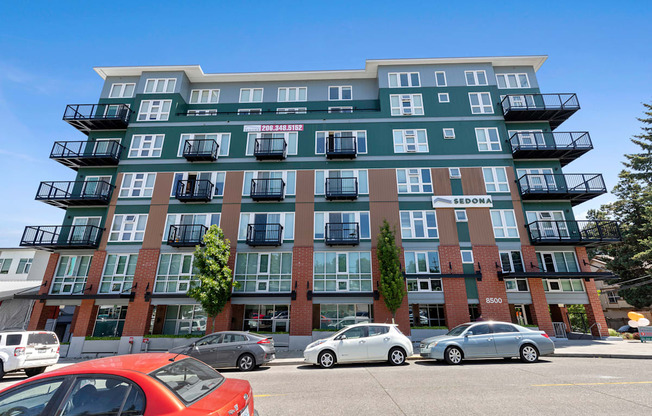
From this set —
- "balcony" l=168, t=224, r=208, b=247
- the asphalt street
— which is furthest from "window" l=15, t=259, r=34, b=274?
the asphalt street

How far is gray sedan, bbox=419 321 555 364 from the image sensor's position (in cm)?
1114

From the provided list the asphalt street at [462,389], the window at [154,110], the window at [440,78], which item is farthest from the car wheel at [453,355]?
the window at [154,110]

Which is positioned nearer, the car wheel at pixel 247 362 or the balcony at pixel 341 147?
the car wheel at pixel 247 362

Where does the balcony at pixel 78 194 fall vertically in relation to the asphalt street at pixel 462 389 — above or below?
above

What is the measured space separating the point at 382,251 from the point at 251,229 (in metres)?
9.00

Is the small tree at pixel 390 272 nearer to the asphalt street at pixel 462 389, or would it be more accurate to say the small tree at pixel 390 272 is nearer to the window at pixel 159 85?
the asphalt street at pixel 462 389

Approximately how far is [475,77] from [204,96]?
23.0 metres

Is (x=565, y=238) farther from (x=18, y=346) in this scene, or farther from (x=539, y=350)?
(x=18, y=346)

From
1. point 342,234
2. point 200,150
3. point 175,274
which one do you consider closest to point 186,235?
point 175,274

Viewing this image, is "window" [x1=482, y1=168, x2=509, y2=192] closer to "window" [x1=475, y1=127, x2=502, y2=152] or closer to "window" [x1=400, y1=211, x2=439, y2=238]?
"window" [x1=475, y1=127, x2=502, y2=152]

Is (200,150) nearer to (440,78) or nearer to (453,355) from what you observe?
(440,78)

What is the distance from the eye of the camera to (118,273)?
1962 cm

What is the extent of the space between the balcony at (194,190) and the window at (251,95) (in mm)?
8720

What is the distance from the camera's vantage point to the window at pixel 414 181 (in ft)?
68.9
